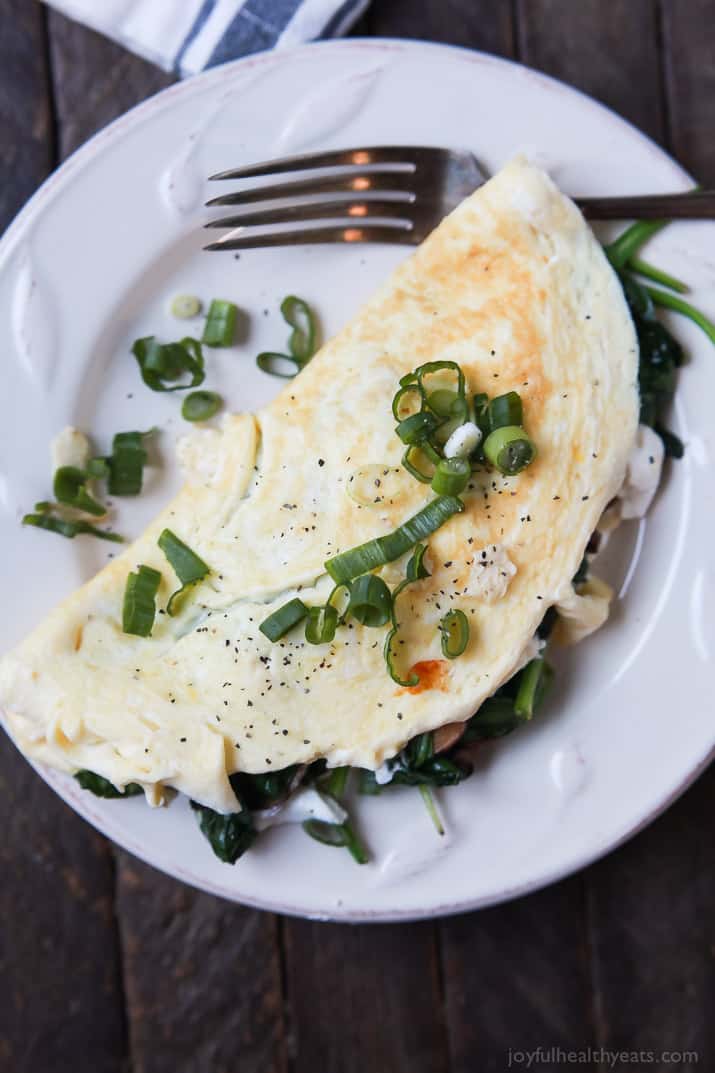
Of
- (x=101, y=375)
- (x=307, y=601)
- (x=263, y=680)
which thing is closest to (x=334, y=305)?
(x=101, y=375)

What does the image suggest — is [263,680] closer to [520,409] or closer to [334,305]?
[520,409]

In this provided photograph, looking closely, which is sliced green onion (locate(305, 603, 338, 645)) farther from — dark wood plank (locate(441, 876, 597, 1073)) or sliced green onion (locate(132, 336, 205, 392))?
dark wood plank (locate(441, 876, 597, 1073))

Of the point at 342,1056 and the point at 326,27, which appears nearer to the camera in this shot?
the point at 326,27

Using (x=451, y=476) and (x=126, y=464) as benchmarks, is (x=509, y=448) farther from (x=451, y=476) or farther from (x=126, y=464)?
(x=126, y=464)

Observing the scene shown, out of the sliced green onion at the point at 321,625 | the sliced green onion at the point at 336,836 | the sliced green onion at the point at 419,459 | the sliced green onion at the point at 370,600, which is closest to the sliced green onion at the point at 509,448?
the sliced green onion at the point at 419,459

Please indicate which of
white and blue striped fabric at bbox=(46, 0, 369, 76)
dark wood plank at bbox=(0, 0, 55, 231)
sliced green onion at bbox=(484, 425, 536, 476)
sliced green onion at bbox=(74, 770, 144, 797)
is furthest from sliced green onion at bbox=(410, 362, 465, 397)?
dark wood plank at bbox=(0, 0, 55, 231)

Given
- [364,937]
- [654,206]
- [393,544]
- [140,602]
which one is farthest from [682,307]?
[364,937]
